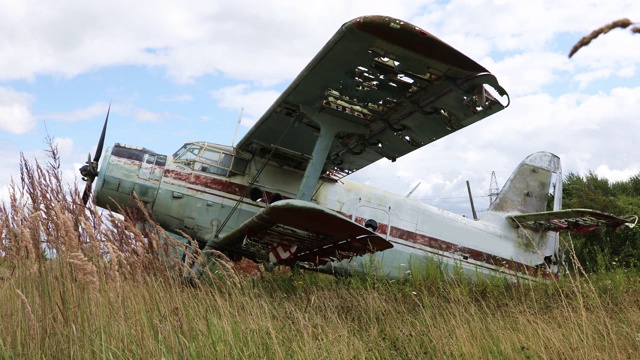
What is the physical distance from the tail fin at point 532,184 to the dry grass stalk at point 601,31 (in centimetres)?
921

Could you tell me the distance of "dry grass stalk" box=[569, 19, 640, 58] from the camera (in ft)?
2.69

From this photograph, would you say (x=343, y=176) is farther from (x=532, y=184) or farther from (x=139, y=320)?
(x=139, y=320)

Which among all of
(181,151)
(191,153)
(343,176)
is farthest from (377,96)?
(181,151)

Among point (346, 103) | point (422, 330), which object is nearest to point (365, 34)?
point (346, 103)

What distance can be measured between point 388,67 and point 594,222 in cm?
509

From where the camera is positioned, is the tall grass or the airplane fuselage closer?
the tall grass

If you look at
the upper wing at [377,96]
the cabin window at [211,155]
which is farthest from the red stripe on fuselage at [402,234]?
the upper wing at [377,96]

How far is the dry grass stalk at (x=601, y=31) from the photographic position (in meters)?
0.82

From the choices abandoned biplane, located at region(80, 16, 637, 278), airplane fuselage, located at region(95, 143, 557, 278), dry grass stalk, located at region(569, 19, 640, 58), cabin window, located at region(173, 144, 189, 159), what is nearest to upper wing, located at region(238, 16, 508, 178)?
abandoned biplane, located at region(80, 16, 637, 278)

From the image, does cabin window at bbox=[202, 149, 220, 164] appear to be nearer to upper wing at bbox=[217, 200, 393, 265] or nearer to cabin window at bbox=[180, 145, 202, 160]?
cabin window at bbox=[180, 145, 202, 160]

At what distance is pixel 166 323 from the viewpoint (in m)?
2.79

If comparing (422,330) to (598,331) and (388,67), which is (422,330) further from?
(388,67)

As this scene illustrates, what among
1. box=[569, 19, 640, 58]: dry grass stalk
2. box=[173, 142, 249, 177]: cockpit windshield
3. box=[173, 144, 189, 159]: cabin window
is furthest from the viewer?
box=[173, 144, 189, 159]: cabin window

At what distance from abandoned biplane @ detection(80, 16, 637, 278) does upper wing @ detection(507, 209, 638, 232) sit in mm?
24
